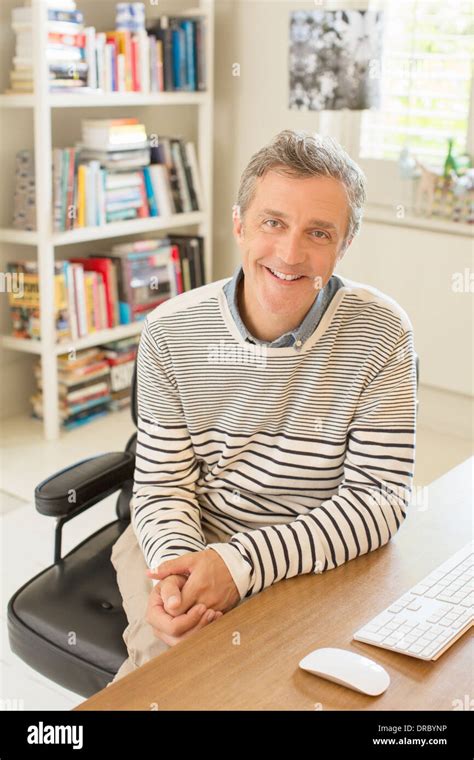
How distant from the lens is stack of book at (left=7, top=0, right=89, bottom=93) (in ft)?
11.0

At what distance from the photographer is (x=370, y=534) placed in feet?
4.69

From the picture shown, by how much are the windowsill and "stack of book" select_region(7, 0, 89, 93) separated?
54.8 inches

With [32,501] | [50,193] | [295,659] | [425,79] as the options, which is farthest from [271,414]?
[425,79]

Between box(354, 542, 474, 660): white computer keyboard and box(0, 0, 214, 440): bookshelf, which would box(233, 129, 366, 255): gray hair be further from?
box(0, 0, 214, 440): bookshelf

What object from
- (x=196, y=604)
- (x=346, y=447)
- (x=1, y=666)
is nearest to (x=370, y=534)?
(x=346, y=447)

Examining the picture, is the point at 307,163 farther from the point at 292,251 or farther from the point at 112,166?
the point at 112,166

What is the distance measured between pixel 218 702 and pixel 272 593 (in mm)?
266

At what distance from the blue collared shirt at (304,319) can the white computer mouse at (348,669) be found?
0.58 m

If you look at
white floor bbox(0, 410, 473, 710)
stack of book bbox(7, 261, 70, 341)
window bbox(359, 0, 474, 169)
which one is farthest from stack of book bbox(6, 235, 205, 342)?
window bbox(359, 0, 474, 169)

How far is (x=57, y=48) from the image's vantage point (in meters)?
3.38

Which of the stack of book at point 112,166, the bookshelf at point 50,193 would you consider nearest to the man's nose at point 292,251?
the bookshelf at point 50,193

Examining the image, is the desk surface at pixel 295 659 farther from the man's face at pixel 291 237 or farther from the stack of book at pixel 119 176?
the stack of book at pixel 119 176
